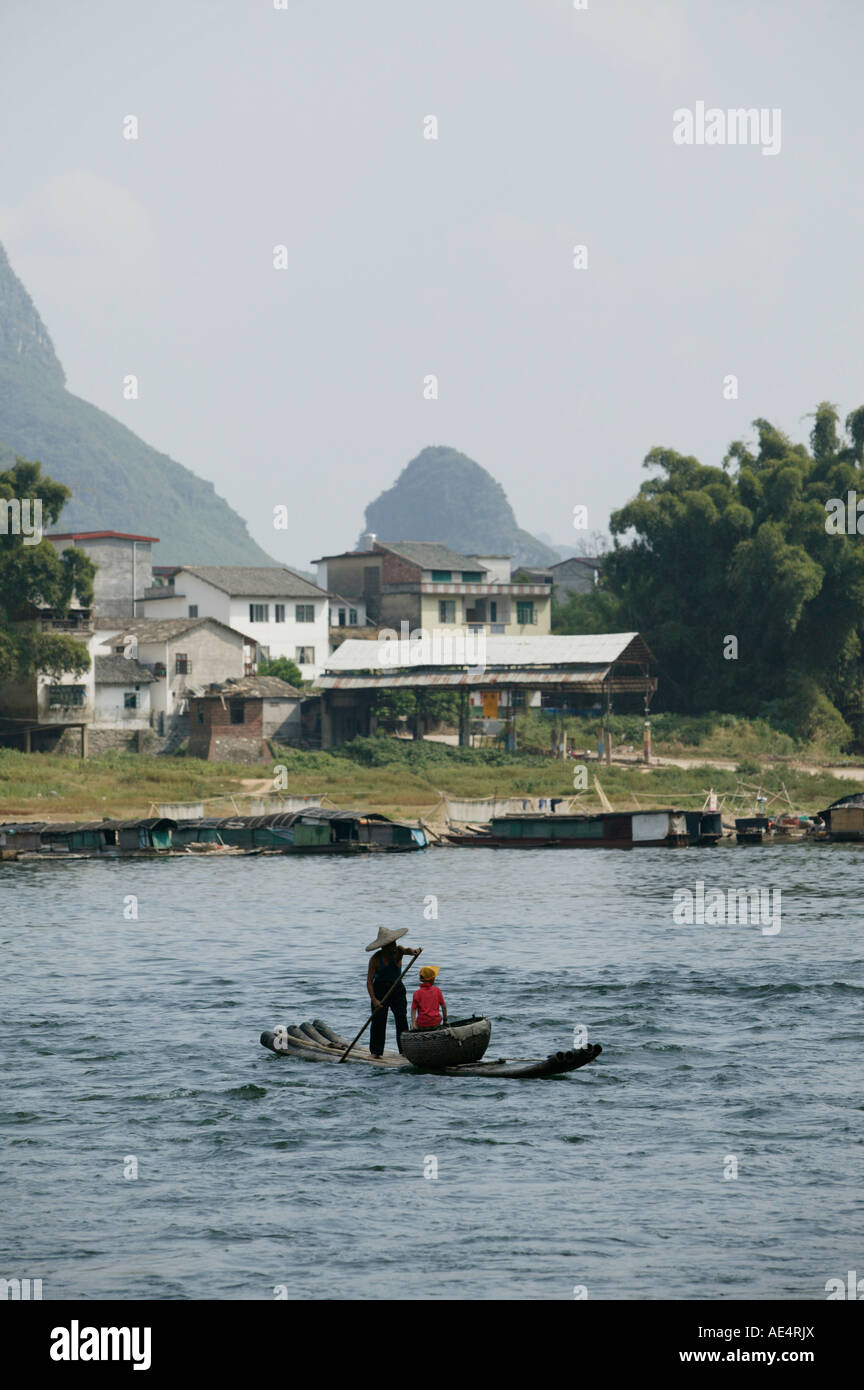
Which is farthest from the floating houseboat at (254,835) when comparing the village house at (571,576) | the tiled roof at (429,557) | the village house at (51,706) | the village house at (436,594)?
the village house at (571,576)

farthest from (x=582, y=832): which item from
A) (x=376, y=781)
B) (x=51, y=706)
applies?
(x=51, y=706)

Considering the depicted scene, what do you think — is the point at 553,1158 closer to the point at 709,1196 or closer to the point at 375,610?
the point at 709,1196

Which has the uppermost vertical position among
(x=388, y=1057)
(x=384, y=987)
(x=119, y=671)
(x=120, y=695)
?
(x=119, y=671)

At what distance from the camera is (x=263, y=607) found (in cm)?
10438

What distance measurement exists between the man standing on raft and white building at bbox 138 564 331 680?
76.4 meters

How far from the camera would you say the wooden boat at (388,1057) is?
2520 centimetres

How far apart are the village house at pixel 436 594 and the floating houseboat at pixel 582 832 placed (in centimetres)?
4076

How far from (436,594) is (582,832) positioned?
43.6m

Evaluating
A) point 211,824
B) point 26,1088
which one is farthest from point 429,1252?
point 211,824

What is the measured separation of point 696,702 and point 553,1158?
8613 cm

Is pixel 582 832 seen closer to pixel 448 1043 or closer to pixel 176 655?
pixel 176 655

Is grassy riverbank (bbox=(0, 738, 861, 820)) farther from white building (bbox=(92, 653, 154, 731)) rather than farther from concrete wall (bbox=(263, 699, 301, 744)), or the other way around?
white building (bbox=(92, 653, 154, 731))
